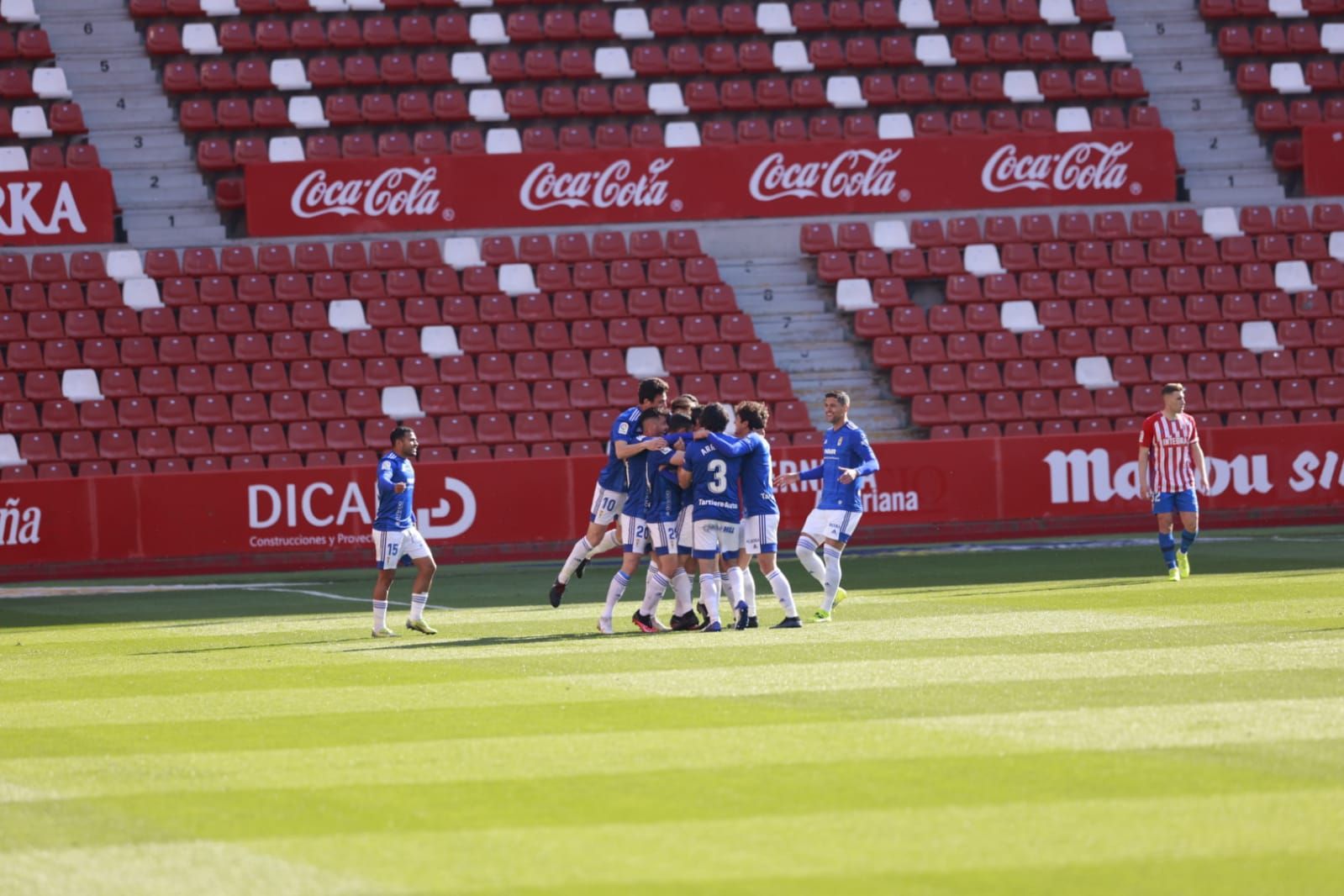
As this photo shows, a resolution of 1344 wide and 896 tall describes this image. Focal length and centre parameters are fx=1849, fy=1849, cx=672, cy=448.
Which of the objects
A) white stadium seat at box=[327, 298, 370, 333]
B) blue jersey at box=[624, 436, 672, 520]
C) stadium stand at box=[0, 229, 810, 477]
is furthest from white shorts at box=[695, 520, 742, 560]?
white stadium seat at box=[327, 298, 370, 333]

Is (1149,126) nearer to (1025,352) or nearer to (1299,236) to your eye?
(1299,236)

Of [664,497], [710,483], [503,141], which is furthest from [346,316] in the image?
[710,483]

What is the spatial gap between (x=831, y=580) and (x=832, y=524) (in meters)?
0.66

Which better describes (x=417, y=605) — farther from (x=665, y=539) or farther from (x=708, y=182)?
(x=708, y=182)

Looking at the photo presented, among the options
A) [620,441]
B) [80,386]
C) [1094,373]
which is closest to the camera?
[620,441]

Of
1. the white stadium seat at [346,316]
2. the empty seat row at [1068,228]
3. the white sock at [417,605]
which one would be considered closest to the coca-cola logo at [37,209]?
the white stadium seat at [346,316]

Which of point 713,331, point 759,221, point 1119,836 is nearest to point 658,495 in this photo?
point 1119,836

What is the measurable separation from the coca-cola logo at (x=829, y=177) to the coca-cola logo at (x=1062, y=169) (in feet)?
6.10

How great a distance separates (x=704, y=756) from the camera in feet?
30.7

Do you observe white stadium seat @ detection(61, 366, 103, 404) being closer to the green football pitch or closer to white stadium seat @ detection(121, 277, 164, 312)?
white stadium seat @ detection(121, 277, 164, 312)

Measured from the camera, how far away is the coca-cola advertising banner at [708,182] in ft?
102

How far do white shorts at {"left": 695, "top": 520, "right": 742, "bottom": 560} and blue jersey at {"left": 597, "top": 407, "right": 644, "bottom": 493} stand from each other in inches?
57.1

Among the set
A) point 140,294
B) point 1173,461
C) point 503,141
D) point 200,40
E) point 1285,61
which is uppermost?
point 200,40

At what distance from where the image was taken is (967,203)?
3262 cm
